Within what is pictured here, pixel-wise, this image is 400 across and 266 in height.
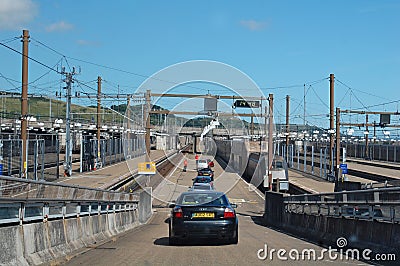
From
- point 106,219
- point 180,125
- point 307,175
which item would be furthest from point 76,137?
point 106,219

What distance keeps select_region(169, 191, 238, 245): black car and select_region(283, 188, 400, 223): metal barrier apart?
3.22 meters

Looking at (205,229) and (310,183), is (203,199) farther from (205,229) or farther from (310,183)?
(310,183)

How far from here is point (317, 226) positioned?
1919 cm

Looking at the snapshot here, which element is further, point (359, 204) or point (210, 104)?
point (210, 104)

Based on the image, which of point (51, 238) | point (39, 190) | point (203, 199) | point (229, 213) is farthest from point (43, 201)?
point (229, 213)

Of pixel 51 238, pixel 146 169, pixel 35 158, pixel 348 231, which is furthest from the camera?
pixel 146 169

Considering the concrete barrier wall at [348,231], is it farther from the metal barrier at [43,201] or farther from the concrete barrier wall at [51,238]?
the metal barrier at [43,201]

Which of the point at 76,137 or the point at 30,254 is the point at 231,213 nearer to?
the point at 30,254

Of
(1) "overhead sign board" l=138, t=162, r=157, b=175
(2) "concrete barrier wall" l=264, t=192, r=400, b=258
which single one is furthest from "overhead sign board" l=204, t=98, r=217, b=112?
(2) "concrete barrier wall" l=264, t=192, r=400, b=258

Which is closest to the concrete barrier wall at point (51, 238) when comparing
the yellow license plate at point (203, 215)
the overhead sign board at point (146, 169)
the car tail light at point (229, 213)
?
the yellow license plate at point (203, 215)

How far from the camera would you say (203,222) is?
15.4 meters

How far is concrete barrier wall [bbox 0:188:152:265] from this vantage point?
9.80 m

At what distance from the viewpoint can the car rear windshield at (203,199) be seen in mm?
15875

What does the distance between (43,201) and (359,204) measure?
26.0 feet
